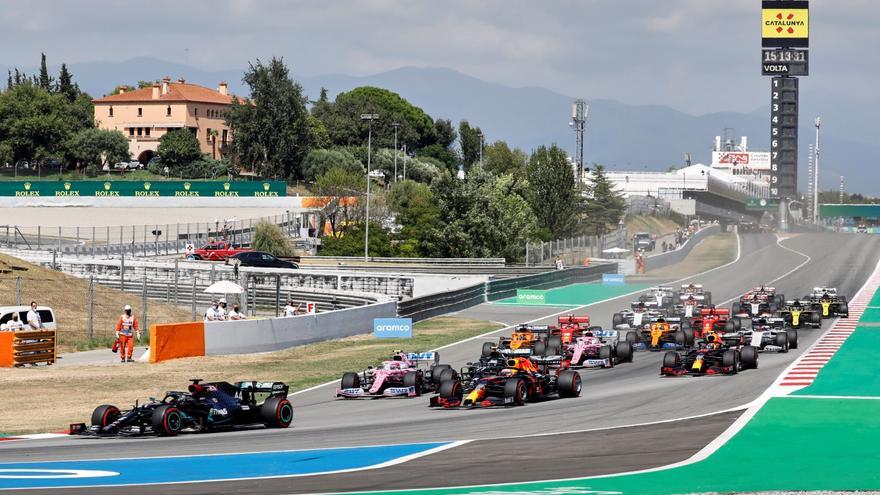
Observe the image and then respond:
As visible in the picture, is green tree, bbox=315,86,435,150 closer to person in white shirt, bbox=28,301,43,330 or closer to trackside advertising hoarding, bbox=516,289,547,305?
trackside advertising hoarding, bbox=516,289,547,305

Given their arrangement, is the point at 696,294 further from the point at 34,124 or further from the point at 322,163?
the point at 34,124

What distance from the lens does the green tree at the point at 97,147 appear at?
465 ft

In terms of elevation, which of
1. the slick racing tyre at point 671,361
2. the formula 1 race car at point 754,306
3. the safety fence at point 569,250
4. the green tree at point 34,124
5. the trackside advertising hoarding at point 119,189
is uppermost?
the green tree at point 34,124

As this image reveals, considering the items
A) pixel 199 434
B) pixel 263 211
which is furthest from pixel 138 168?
pixel 199 434

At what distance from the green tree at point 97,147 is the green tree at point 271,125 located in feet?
42.5

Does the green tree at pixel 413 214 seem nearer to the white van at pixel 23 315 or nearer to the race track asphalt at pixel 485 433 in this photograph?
the white van at pixel 23 315

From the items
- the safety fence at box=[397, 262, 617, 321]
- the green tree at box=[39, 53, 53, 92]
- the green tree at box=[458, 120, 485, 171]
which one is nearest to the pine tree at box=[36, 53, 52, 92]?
the green tree at box=[39, 53, 53, 92]

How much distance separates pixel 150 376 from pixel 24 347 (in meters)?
4.34

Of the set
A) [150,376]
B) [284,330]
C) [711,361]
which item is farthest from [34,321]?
[711,361]

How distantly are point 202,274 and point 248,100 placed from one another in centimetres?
8950

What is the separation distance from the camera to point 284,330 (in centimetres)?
3800

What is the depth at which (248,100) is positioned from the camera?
14550cm

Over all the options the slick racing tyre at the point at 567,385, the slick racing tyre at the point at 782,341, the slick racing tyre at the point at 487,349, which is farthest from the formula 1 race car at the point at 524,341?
the slick racing tyre at the point at 567,385

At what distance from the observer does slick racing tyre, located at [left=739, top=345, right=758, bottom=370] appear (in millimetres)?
29391
